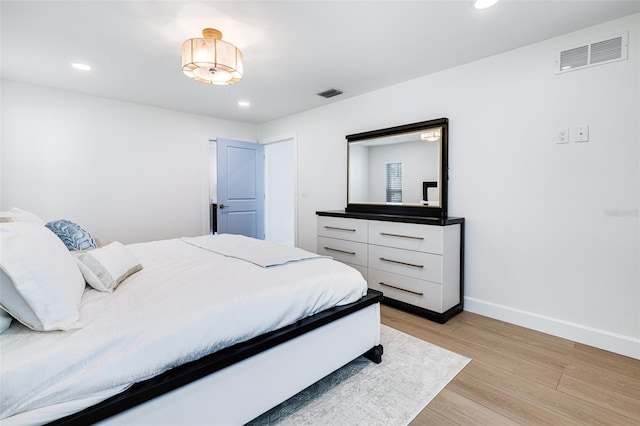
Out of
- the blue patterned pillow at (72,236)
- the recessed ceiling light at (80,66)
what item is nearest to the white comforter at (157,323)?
the blue patterned pillow at (72,236)

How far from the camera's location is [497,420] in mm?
1475

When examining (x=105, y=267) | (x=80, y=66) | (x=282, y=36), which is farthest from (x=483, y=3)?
(x=80, y=66)

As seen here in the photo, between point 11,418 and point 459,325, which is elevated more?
point 11,418

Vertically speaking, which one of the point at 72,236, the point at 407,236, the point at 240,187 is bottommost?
the point at 407,236

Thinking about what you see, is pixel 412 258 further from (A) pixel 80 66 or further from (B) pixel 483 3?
(A) pixel 80 66

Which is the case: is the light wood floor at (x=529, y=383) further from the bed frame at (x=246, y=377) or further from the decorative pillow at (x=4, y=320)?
the decorative pillow at (x=4, y=320)

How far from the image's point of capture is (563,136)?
7.57 ft

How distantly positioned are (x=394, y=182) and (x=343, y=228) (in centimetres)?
77

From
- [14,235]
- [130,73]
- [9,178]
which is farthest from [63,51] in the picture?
[14,235]

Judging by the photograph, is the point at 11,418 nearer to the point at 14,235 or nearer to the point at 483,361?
the point at 14,235

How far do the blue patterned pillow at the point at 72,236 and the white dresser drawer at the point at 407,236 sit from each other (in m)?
2.32

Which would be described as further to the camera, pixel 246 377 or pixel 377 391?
pixel 377 391

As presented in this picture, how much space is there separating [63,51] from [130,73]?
54cm

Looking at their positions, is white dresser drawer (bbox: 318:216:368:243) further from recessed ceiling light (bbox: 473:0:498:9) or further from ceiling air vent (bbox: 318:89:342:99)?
recessed ceiling light (bbox: 473:0:498:9)
